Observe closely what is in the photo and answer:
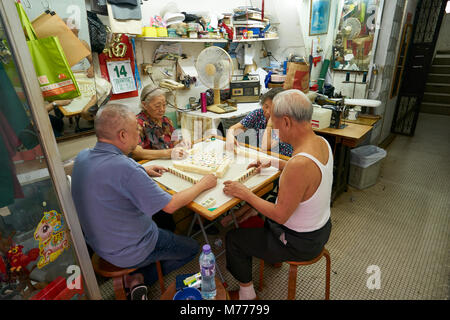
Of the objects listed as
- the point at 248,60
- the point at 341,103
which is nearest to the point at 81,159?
the point at 341,103

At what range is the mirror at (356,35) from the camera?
135 inches

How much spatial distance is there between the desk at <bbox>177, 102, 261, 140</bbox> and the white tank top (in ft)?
5.49

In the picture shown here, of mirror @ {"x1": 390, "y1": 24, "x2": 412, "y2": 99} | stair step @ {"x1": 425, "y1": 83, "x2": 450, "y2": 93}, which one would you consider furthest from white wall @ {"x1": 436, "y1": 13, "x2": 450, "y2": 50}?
mirror @ {"x1": 390, "y1": 24, "x2": 412, "y2": 99}

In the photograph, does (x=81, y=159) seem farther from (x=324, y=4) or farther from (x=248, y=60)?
(x=324, y=4)

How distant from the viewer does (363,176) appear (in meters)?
3.15

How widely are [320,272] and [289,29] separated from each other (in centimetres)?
369

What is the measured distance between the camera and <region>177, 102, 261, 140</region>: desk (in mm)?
2975

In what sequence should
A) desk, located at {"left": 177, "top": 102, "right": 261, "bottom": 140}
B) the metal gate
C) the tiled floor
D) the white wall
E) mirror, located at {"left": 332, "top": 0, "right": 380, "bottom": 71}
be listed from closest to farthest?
the tiled floor → desk, located at {"left": 177, "top": 102, "right": 261, "bottom": 140} → mirror, located at {"left": 332, "top": 0, "right": 380, "bottom": 71} → the metal gate → the white wall

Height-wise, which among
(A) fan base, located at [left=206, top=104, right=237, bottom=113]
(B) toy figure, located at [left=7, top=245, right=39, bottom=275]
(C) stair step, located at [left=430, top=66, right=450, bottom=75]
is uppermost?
(C) stair step, located at [left=430, top=66, right=450, bottom=75]

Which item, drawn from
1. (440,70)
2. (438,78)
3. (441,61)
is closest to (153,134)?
(438,78)

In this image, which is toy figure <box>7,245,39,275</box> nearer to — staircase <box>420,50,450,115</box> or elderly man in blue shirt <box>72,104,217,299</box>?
elderly man in blue shirt <box>72,104,217,299</box>

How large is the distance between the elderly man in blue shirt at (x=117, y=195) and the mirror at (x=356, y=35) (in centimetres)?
340

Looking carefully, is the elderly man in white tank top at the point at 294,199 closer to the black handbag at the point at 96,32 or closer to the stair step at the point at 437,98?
the black handbag at the point at 96,32

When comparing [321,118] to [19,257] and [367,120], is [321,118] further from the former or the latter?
[19,257]
